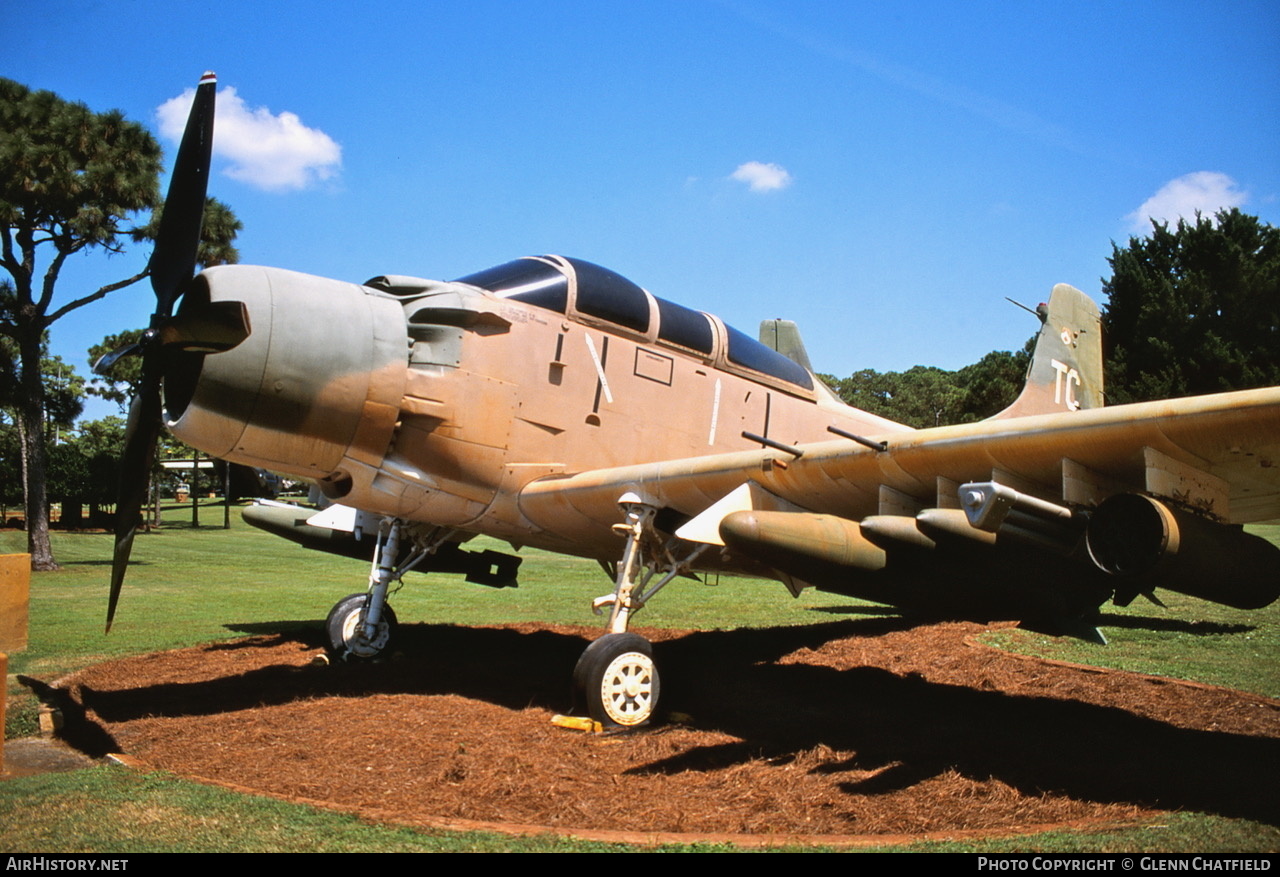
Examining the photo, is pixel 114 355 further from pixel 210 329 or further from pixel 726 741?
pixel 726 741

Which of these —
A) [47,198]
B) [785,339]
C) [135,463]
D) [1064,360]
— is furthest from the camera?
[47,198]

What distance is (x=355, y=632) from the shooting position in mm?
9148

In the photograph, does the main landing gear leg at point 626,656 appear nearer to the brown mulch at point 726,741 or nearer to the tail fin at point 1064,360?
the brown mulch at point 726,741

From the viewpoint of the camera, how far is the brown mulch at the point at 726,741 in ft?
15.8

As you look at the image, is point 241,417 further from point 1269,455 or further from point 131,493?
point 1269,455

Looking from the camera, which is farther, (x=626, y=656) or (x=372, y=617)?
(x=372, y=617)

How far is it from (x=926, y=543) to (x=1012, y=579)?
586 mm

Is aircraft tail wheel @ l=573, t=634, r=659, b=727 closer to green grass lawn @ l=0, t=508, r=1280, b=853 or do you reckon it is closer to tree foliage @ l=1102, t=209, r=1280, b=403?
green grass lawn @ l=0, t=508, r=1280, b=853

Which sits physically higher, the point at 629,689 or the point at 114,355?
the point at 114,355

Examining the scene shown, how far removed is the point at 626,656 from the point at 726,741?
97 centimetres

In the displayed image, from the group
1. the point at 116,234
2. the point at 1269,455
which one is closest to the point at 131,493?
the point at 1269,455

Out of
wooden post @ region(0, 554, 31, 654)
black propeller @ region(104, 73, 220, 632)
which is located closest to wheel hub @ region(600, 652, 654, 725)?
wooden post @ region(0, 554, 31, 654)

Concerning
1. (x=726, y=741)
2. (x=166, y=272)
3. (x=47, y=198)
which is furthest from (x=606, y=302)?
(x=47, y=198)

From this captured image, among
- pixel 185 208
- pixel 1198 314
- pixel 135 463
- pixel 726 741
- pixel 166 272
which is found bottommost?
pixel 726 741
